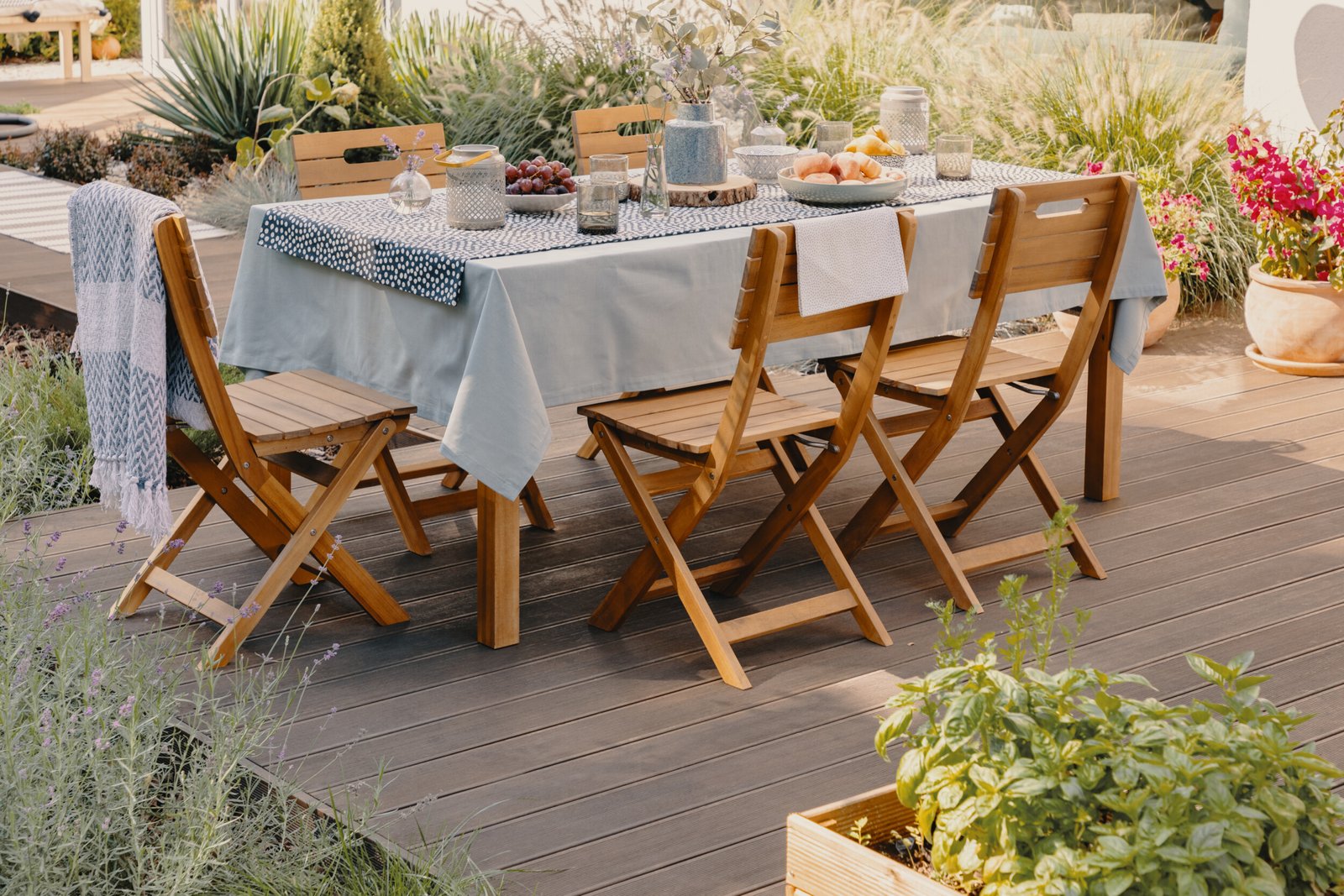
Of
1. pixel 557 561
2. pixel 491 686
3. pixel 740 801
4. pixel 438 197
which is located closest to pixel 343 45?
pixel 438 197

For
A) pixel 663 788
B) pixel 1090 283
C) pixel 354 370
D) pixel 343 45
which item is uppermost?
pixel 343 45

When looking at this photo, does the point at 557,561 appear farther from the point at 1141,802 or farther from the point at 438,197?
the point at 1141,802

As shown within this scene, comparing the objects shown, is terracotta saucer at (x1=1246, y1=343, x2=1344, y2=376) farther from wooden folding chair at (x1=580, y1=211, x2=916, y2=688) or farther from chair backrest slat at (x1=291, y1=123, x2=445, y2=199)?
chair backrest slat at (x1=291, y1=123, x2=445, y2=199)

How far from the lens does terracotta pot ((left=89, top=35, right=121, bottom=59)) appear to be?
17484 millimetres

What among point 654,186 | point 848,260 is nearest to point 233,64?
point 654,186

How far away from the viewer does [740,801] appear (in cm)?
284

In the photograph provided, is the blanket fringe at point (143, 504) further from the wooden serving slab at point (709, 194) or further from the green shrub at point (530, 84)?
the green shrub at point (530, 84)

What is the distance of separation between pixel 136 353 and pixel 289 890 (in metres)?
1.30

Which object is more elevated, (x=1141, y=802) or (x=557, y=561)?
(x=1141, y=802)

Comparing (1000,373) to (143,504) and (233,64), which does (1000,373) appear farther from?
(233,64)

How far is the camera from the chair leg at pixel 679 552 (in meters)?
3.36

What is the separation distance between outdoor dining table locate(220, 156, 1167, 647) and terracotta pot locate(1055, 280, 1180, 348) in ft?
5.85

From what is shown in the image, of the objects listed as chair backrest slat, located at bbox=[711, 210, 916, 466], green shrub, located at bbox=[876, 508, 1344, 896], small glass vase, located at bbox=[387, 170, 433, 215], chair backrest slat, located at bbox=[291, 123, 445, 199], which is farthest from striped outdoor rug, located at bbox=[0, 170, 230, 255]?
green shrub, located at bbox=[876, 508, 1344, 896]

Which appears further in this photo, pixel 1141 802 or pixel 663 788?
pixel 663 788
